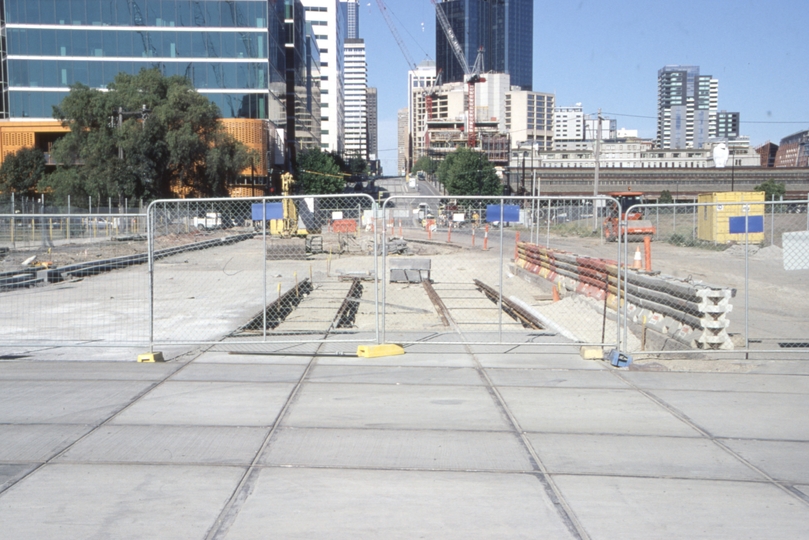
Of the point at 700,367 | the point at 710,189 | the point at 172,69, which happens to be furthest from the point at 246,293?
the point at 710,189

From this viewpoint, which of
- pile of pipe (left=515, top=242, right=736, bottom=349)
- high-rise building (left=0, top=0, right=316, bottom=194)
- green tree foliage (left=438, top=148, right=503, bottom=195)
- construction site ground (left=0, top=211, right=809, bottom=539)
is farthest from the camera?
green tree foliage (left=438, top=148, right=503, bottom=195)

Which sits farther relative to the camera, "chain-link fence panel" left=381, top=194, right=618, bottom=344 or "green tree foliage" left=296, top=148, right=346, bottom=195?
"green tree foliage" left=296, top=148, right=346, bottom=195

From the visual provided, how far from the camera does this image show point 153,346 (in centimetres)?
1165

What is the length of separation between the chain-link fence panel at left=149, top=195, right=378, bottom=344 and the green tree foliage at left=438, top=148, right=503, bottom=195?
173 ft

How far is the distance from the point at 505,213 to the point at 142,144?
167ft

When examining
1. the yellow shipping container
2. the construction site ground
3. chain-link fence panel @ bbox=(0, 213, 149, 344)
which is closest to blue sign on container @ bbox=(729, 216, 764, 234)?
the construction site ground

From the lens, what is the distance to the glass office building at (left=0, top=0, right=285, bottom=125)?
71.6 m

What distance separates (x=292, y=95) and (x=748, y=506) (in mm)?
99638

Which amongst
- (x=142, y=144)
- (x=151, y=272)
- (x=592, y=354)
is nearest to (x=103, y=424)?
(x=151, y=272)

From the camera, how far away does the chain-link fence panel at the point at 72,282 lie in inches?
547

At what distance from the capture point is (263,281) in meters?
12.5

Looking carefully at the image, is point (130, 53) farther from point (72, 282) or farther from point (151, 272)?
point (151, 272)

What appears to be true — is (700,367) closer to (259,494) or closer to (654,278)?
(654,278)

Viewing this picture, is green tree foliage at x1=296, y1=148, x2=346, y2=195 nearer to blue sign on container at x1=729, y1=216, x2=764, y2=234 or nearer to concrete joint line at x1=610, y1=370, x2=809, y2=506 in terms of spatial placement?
blue sign on container at x1=729, y1=216, x2=764, y2=234
